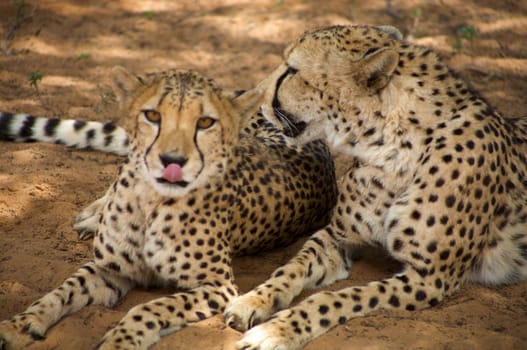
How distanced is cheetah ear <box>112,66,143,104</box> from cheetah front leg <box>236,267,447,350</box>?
125 centimetres

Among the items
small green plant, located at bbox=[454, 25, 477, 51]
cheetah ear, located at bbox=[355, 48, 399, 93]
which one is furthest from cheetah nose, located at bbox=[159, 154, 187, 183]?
small green plant, located at bbox=[454, 25, 477, 51]

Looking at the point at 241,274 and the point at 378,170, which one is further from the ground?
the point at 378,170

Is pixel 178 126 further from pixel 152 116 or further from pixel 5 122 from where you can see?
pixel 5 122

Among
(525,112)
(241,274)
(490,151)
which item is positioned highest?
(490,151)

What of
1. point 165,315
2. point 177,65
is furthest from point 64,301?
point 177,65

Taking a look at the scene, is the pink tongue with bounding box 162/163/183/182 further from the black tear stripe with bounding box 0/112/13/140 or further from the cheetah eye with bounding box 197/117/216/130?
the black tear stripe with bounding box 0/112/13/140

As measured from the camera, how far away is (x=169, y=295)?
3662 mm

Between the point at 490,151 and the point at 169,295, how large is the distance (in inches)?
66.9

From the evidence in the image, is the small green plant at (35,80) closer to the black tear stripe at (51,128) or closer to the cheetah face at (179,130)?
the black tear stripe at (51,128)

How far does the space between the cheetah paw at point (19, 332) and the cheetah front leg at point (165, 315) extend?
0.30 metres

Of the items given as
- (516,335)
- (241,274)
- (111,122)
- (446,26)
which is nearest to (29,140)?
(111,122)

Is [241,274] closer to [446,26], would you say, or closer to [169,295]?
[169,295]

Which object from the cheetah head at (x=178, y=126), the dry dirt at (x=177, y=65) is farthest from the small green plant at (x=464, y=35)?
the cheetah head at (x=178, y=126)

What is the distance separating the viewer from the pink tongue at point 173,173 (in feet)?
10.8
